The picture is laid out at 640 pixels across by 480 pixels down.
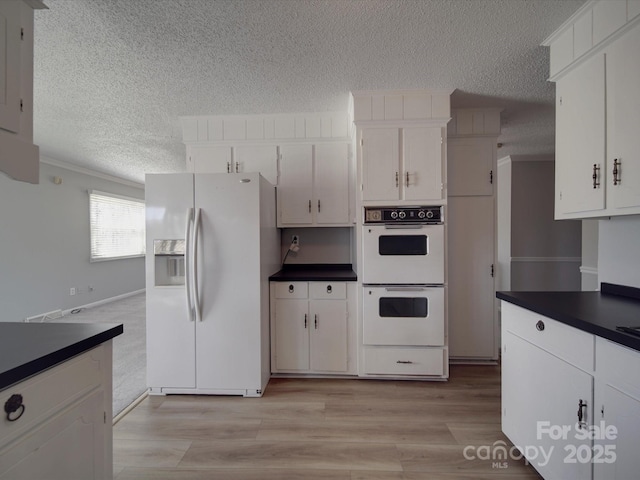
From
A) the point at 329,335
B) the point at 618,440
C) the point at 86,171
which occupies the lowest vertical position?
A: the point at 329,335

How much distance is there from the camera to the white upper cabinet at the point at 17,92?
98 centimetres

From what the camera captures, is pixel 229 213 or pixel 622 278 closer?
pixel 622 278

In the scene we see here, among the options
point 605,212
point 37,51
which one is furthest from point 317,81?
point 605,212

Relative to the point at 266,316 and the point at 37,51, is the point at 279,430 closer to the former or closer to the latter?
the point at 266,316

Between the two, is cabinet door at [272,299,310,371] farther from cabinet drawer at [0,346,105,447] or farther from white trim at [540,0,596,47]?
white trim at [540,0,596,47]

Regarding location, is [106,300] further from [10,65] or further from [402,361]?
[402,361]

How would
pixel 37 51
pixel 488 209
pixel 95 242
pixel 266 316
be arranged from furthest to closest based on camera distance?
pixel 95 242, pixel 488 209, pixel 266 316, pixel 37 51

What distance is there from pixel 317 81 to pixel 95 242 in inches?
206

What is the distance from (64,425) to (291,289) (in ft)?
5.50

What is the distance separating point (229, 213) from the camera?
218 cm

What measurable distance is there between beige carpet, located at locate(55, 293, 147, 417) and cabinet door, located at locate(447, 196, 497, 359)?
2962mm

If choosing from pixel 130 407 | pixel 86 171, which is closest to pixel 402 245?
pixel 130 407

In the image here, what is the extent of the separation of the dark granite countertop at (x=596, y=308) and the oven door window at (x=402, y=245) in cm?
77

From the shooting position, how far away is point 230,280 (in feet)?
7.16
